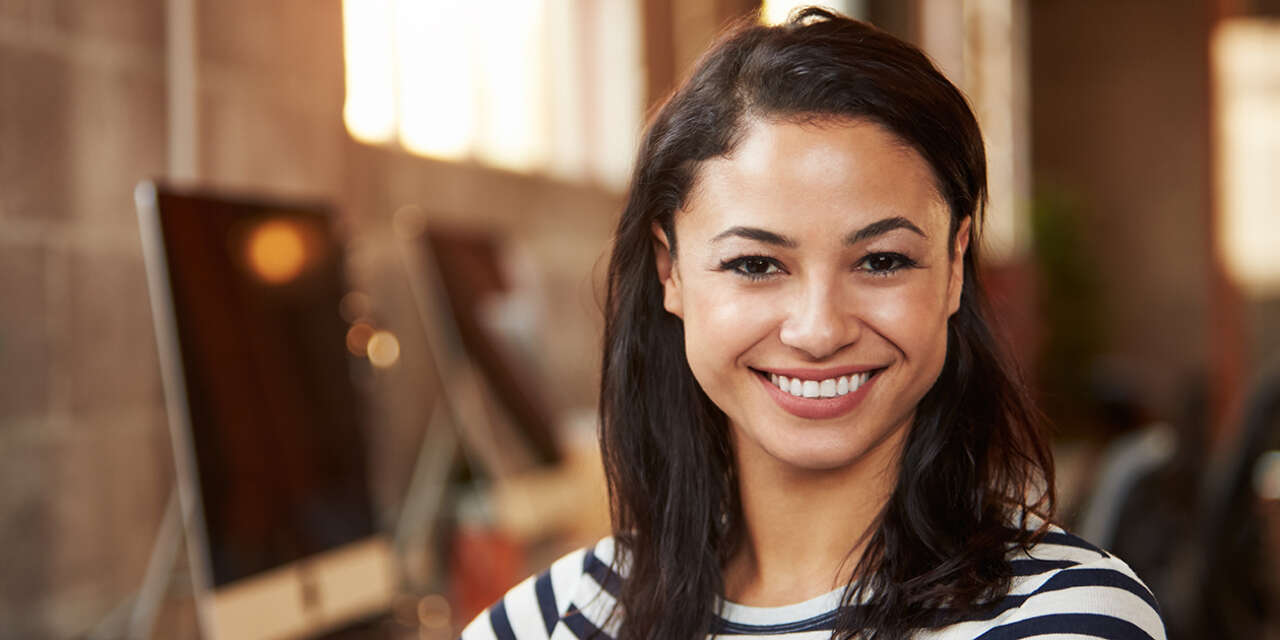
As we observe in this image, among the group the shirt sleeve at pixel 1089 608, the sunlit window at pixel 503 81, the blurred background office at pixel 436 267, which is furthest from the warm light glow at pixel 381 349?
the shirt sleeve at pixel 1089 608

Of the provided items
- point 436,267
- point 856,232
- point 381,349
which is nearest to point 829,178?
point 856,232

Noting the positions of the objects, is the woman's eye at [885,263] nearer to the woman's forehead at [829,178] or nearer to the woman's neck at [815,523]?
the woman's forehead at [829,178]

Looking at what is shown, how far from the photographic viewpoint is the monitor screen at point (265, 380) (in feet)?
5.42

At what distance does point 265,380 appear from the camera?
1.80m

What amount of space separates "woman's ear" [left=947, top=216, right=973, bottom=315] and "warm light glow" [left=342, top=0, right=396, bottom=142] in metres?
1.88

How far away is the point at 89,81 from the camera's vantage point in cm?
192

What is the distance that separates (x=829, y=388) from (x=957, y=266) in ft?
0.53

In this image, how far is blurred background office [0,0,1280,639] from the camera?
6.07 feet

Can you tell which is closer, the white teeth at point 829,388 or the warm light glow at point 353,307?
the white teeth at point 829,388

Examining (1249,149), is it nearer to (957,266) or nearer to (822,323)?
(957,266)

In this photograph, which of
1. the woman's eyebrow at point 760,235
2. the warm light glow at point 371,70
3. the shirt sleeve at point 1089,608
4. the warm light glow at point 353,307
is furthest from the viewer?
the warm light glow at point 371,70

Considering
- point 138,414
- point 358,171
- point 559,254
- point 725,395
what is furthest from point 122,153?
point 559,254

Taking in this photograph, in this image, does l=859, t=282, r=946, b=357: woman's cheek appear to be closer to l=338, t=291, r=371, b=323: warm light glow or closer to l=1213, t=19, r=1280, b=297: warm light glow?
l=338, t=291, r=371, b=323: warm light glow

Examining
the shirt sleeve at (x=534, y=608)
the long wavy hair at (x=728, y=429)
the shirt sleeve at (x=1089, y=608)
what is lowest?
the shirt sleeve at (x=534, y=608)
